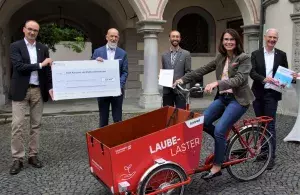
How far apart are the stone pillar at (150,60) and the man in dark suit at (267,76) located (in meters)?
4.89

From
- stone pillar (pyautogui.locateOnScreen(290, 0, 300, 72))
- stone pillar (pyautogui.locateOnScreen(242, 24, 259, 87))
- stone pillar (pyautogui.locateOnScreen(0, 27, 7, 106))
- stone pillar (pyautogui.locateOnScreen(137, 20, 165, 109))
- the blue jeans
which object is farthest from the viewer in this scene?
stone pillar (pyautogui.locateOnScreen(0, 27, 7, 106))

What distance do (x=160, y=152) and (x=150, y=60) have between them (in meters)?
6.22

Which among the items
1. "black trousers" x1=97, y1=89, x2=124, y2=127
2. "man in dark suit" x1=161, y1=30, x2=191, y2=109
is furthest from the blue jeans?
"black trousers" x1=97, y1=89, x2=124, y2=127

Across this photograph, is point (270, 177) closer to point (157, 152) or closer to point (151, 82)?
point (157, 152)

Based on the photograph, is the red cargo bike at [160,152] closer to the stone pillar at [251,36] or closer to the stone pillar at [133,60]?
the stone pillar at [251,36]

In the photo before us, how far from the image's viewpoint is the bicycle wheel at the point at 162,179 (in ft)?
10.1

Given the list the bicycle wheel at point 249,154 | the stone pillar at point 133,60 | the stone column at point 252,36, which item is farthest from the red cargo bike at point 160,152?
the stone pillar at point 133,60

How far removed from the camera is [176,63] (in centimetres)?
509

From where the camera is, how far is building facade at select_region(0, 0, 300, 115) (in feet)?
29.3

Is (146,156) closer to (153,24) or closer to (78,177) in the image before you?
(78,177)

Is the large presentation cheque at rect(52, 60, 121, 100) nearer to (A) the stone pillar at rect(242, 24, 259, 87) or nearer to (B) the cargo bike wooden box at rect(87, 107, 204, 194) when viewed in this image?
(B) the cargo bike wooden box at rect(87, 107, 204, 194)

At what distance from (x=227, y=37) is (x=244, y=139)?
1.12 metres

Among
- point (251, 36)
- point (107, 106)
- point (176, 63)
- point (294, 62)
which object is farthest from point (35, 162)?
point (251, 36)

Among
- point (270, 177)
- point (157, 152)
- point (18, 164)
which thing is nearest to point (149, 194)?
point (157, 152)
